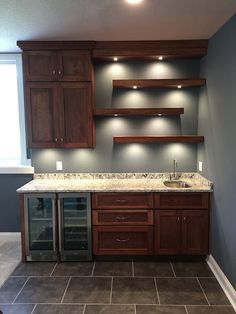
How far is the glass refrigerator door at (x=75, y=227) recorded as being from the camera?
3025 millimetres

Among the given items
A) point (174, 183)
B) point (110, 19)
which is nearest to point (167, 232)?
point (174, 183)

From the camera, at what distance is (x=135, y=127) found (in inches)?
138

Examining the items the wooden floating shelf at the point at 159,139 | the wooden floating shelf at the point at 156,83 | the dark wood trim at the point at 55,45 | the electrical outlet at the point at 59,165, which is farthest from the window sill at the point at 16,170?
the wooden floating shelf at the point at 156,83

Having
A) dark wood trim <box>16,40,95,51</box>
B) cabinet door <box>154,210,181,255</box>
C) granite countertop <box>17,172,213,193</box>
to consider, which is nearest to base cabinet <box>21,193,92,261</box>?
granite countertop <box>17,172,213,193</box>

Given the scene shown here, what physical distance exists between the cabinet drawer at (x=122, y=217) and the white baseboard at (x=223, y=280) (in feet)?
2.59

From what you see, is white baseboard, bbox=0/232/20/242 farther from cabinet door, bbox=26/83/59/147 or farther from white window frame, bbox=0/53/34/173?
cabinet door, bbox=26/83/59/147

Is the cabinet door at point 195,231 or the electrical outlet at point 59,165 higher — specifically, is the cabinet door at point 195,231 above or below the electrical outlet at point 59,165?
below

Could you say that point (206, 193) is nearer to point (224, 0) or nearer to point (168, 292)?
point (168, 292)

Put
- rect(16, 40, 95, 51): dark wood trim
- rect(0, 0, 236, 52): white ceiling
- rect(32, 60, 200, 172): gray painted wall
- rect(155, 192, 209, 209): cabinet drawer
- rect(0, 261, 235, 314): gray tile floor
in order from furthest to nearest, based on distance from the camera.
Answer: rect(32, 60, 200, 172): gray painted wall < rect(16, 40, 95, 51): dark wood trim < rect(155, 192, 209, 209): cabinet drawer < rect(0, 261, 235, 314): gray tile floor < rect(0, 0, 236, 52): white ceiling

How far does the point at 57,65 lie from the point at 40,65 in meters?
0.21

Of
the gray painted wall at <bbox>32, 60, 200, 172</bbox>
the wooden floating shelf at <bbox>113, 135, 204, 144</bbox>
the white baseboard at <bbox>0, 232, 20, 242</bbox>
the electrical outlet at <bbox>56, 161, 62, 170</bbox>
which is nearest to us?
the wooden floating shelf at <bbox>113, 135, 204, 144</bbox>

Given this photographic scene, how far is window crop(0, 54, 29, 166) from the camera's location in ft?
11.9

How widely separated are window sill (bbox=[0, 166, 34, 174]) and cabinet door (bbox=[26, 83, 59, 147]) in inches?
17.2

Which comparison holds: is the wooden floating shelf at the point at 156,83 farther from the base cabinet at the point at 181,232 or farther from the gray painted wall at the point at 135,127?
the base cabinet at the point at 181,232
